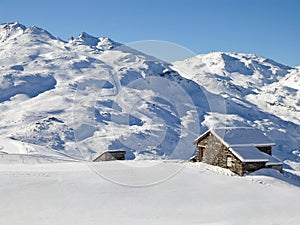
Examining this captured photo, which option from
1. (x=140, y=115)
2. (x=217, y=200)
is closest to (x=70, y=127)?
(x=140, y=115)

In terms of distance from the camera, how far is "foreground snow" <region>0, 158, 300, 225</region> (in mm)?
24094

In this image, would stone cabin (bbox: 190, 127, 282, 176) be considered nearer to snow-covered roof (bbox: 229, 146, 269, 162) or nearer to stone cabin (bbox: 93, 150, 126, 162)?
snow-covered roof (bbox: 229, 146, 269, 162)

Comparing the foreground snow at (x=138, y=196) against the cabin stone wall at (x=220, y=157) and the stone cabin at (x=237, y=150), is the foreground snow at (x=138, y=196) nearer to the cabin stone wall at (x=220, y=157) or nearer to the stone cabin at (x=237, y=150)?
the cabin stone wall at (x=220, y=157)

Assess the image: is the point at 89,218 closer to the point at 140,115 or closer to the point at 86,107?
the point at 86,107

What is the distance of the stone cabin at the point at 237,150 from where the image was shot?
131ft

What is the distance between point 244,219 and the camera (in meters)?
25.0

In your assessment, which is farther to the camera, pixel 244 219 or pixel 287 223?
pixel 244 219

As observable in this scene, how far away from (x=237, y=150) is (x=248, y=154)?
41.5 inches

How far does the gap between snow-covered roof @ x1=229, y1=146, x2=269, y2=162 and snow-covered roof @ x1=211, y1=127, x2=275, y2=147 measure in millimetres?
691

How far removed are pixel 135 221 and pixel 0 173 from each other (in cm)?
1175

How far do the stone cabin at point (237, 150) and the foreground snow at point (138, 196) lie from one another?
8.24 feet

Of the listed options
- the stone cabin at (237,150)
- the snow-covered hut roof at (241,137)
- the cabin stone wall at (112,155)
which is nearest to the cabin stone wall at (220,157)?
the stone cabin at (237,150)

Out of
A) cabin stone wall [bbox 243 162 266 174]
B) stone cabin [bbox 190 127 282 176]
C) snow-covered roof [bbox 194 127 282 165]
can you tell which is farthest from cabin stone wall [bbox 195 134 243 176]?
snow-covered roof [bbox 194 127 282 165]

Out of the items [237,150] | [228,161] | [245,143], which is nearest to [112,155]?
[228,161]
